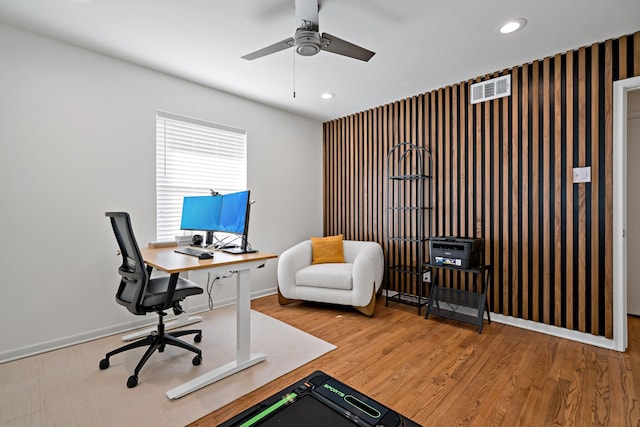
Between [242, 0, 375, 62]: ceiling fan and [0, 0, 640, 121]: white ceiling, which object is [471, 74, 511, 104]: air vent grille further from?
[242, 0, 375, 62]: ceiling fan

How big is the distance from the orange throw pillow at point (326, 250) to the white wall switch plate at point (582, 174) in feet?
8.06

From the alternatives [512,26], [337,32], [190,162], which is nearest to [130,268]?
[190,162]

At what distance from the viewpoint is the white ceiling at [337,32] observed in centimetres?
207

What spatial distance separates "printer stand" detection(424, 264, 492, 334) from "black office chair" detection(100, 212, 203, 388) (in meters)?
2.32

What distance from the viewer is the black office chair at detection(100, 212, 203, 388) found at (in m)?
1.97

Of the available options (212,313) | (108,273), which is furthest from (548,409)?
(108,273)

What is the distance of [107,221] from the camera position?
274 cm

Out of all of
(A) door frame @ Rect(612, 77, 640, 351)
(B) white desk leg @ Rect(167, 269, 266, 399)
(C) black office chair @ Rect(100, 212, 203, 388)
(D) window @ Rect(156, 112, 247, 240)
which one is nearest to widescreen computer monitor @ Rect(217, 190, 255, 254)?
(B) white desk leg @ Rect(167, 269, 266, 399)

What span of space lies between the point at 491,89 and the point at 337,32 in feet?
5.71

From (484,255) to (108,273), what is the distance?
12.1ft

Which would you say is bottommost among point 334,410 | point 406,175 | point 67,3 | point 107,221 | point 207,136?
point 334,410

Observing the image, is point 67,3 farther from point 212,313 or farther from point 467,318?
point 467,318

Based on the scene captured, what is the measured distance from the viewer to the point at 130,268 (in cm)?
220

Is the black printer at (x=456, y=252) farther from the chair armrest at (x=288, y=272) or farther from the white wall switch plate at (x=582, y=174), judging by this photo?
the chair armrest at (x=288, y=272)
